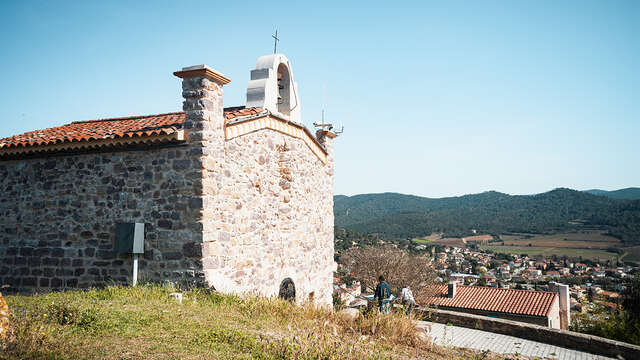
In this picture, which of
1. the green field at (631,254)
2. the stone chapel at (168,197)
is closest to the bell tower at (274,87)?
the stone chapel at (168,197)

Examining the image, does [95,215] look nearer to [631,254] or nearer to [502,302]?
[502,302]

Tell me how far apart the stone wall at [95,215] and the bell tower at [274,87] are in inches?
124

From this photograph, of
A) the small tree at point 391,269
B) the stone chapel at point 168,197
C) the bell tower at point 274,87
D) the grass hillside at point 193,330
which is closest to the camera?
the grass hillside at point 193,330

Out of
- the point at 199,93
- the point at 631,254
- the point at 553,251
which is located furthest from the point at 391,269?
the point at 553,251

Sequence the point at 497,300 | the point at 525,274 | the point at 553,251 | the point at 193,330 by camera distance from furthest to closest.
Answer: the point at 553,251, the point at 525,274, the point at 497,300, the point at 193,330

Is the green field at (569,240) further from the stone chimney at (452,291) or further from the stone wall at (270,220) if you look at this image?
the stone wall at (270,220)

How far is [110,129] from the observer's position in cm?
986

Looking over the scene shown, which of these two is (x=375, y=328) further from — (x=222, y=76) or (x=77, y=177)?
(x=77, y=177)

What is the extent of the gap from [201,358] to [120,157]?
17.7ft

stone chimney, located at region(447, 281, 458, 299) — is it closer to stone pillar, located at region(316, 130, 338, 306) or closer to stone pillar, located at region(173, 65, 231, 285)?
stone pillar, located at region(316, 130, 338, 306)

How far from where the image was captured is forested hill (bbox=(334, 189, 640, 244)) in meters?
78.5

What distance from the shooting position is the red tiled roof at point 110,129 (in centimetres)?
861

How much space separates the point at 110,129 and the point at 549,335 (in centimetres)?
1246

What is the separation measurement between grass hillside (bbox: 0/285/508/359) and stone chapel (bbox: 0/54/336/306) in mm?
991
